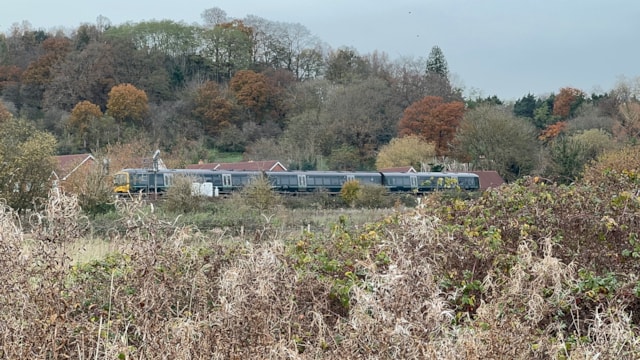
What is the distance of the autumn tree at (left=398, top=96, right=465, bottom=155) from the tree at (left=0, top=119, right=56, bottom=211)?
105 feet

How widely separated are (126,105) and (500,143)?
27.4m

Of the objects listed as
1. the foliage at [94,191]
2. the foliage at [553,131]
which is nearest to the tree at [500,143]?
the foliage at [553,131]

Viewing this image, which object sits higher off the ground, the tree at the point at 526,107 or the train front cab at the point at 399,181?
the tree at the point at 526,107

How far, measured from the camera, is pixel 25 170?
65.7 ft

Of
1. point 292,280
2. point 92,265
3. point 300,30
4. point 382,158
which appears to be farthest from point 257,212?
point 300,30

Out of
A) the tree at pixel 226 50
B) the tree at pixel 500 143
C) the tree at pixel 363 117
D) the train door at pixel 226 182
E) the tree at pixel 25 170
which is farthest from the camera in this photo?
the tree at pixel 226 50

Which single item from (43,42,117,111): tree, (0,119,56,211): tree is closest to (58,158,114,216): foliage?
(0,119,56,211): tree

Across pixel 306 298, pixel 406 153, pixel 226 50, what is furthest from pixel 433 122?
pixel 306 298

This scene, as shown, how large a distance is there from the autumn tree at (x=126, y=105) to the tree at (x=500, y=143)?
24390 millimetres

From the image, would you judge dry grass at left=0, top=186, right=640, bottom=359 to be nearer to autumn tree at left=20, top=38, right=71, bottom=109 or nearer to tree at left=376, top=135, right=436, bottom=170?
tree at left=376, top=135, right=436, bottom=170

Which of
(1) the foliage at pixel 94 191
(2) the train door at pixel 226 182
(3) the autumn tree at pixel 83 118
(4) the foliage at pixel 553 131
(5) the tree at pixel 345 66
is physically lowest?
(2) the train door at pixel 226 182

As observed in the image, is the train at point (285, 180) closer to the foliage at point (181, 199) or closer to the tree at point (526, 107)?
the foliage at point (181, 199)

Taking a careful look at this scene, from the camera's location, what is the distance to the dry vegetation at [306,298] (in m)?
4.07

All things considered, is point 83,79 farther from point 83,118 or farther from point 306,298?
point 306,298
